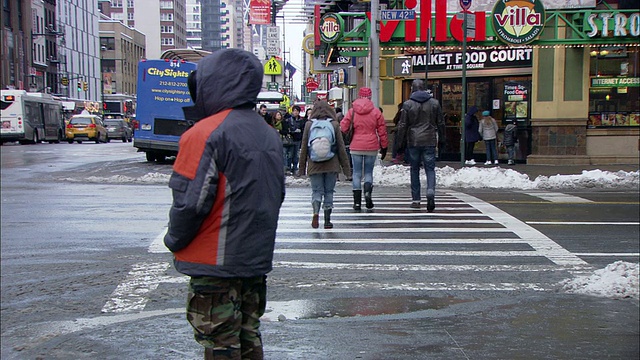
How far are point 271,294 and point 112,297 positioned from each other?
57.4 inches

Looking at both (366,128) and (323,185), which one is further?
(366,128)

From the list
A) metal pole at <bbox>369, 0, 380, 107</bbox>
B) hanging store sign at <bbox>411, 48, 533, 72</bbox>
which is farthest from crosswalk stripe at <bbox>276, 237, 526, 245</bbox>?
hanging store sign at <bbox>411, 48, 533, 72</bbox>

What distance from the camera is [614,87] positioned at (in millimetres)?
21734

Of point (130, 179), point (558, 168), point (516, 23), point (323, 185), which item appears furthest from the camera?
point (558, 168)

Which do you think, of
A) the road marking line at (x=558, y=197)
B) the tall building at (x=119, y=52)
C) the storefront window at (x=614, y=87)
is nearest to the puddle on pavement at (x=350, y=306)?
the road marking line at (x=558, y=197)

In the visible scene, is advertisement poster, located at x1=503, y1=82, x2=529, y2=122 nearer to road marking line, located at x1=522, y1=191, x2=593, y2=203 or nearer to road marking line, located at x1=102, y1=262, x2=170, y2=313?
road marking line, located at x1=522, y1=191, x2=593, y2=203

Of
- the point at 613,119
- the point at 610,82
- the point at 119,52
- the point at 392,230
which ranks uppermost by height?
the point at 119,52

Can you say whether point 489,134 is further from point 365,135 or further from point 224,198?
Answer: point 224,198

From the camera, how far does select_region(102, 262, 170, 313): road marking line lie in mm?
6254

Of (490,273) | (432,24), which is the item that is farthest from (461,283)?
(432,24)

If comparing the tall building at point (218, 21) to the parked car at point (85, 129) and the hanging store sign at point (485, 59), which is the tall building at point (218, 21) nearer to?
the parked car at point (85, 129)

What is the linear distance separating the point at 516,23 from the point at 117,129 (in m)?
37.2

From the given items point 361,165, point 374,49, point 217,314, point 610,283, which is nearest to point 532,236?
point 610,283

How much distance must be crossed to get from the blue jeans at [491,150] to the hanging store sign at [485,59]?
257 centimetres
